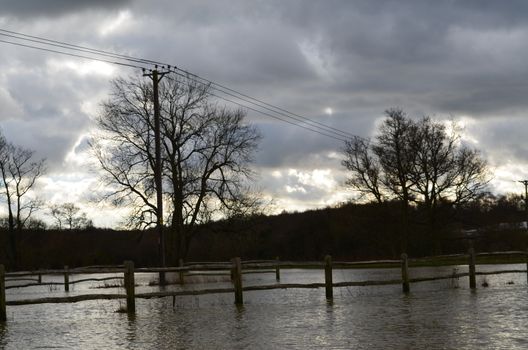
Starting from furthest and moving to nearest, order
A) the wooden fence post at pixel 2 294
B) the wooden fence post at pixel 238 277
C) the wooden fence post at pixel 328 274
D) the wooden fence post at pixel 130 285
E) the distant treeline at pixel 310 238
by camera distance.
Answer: the distant treeline at pixel 310 238 < the wooden fence post at pixel 328 274 < the wooden fence post at pixel 238 277 < the wooden fence post at pixel 130 285 < the wooden fence post at pixel 2 294

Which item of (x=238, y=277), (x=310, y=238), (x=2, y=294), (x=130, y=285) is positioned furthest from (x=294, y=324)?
(x=310, y=238)

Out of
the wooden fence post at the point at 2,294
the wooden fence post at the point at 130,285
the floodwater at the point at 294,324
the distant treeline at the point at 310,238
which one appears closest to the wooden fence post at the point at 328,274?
the floodwater at the point at 294,324

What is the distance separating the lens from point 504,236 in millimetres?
72938

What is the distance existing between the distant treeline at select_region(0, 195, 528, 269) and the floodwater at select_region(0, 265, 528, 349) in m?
24.2

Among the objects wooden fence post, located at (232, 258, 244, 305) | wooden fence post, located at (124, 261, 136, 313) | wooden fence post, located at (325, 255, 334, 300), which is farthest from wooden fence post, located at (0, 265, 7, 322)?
wooden fence post, located at (325, 255, 334, 300)

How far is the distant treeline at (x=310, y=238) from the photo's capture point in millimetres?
49206

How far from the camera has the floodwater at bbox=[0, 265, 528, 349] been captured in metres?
11.0

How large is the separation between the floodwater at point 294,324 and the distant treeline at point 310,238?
24169mm

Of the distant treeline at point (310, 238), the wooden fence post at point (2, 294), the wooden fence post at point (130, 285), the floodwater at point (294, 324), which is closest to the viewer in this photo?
the floodwater at point (294, 324)

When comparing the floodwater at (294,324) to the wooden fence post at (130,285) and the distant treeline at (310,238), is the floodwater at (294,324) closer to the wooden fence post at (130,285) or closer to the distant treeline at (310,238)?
the wooden fence post at (130,285)

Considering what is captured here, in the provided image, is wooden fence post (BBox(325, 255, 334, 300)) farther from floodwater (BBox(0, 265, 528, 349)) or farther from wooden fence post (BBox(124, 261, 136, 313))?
wooden fence post (BBox(124, 261, 136, 313))

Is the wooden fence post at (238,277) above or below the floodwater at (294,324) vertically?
above

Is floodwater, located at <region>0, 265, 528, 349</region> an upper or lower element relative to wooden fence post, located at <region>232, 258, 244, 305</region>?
lower

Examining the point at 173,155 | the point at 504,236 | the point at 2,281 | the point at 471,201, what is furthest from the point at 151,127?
the point at 504,236
